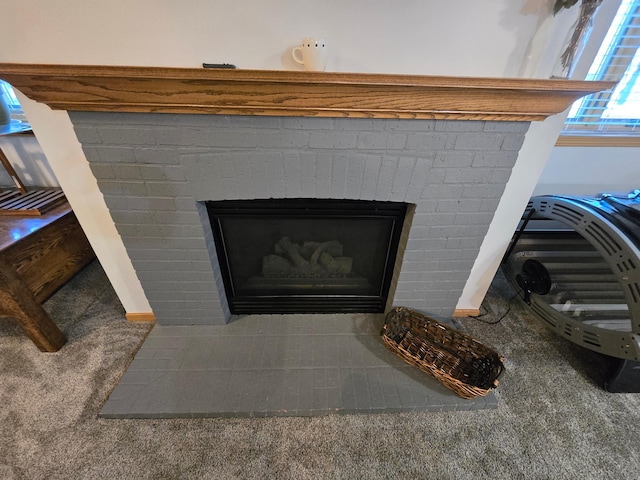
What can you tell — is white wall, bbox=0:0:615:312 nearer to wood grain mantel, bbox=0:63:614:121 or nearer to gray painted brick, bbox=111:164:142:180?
wood grain mantel, bbox=0:63:614:121

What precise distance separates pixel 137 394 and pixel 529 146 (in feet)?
6.48

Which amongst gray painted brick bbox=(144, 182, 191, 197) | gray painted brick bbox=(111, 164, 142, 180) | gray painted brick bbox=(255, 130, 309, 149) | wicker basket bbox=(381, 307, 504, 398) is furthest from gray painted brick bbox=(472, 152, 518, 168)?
gray painted brick bbox=(111, 164, 142, 180)

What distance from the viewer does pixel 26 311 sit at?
4.18 feet

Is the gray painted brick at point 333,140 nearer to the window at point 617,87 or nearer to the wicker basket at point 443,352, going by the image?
the wicker basket at point 443,352

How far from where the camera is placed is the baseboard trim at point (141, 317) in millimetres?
1580

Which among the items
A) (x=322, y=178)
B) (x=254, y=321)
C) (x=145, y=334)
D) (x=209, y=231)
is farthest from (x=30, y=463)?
(x=322, y=178)

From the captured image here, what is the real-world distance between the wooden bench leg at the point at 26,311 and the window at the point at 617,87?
2.85 meters

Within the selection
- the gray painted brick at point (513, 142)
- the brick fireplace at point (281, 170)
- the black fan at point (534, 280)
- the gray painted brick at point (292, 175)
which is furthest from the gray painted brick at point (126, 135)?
the black fan at point (534, 280)

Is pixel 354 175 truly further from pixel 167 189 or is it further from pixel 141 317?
pixel 141 317

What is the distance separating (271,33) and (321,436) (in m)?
1.51

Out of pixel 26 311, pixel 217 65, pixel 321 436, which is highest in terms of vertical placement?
pixel 217 65

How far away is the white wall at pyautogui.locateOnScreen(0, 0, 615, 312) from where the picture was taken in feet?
2.92

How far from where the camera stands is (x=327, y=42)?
95 cm

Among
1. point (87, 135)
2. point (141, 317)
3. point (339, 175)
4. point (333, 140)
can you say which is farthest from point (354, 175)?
point (141, 317)
